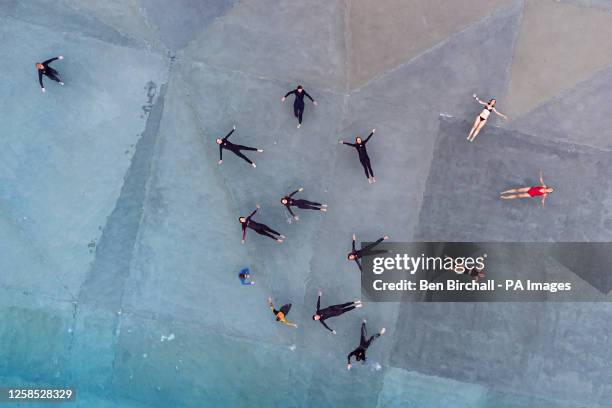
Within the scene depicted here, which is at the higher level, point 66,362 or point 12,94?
point 12,94

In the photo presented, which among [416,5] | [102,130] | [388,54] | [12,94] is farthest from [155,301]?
[416,5]

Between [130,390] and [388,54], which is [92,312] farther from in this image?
[388,54]

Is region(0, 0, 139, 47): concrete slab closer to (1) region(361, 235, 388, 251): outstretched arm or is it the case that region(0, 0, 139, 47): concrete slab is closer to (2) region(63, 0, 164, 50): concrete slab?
(2) region(63, 0, 164, 50): concrete slab

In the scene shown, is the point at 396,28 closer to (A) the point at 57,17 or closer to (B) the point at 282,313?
(B) the point at 282,313

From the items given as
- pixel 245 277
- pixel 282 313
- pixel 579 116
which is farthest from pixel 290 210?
pixel 579 116

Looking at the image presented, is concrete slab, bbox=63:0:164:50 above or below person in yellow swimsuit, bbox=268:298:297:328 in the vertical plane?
above

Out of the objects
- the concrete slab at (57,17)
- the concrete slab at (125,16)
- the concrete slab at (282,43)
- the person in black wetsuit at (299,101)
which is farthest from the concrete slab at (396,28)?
the concrete slab at (57,17)

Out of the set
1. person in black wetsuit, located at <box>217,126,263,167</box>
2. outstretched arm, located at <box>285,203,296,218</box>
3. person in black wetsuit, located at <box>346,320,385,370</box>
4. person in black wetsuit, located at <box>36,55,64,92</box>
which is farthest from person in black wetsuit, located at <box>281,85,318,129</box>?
person in black wetsuit, located at <box>36,55,64,92</box>

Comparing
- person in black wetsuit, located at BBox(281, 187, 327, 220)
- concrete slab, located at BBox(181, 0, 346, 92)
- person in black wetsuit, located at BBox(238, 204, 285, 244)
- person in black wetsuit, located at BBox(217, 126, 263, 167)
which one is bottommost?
person in black wetsuit, located at BBox(238, 204, 285, 244)
